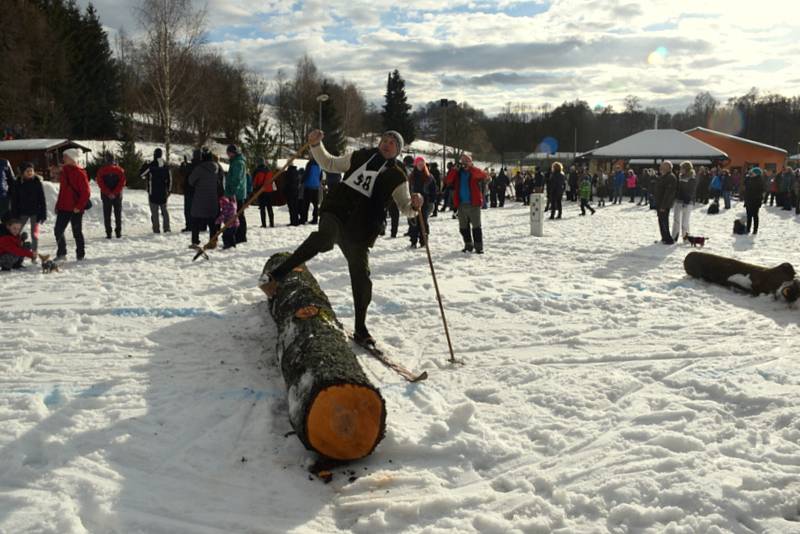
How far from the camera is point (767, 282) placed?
7055 millimetres

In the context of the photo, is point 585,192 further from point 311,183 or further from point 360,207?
point 360,207

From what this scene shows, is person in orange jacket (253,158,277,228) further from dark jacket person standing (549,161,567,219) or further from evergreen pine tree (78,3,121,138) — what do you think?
evergreen pine tree (78,3,121,138)

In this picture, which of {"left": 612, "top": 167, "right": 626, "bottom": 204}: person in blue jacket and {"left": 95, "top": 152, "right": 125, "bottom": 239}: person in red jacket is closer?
{"left": 95, "top": 152, "right": 125, "bottom": 239}: person in red jacket

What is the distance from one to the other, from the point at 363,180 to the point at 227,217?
Result: 6288mm

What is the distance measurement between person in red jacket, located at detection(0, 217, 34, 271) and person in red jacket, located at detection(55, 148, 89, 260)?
55 cm

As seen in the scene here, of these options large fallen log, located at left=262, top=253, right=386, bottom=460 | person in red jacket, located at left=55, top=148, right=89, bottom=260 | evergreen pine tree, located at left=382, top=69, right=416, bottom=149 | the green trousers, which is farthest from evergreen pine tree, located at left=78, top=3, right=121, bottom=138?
large fallen log, located at left=262, top=253, right=386, bottom=460

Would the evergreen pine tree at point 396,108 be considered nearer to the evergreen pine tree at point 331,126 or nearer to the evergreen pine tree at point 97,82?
the evergreen pine tree at point 331,126

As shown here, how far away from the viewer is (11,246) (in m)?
7.96

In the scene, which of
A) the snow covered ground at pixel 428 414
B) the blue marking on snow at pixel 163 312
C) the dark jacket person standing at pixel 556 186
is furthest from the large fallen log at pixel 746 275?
the dark jacket person standing at pixel 556 186

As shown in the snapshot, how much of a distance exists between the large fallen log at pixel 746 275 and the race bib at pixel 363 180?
4959mm

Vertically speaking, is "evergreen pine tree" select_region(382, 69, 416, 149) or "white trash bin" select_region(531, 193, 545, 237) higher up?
"evergreen pine tree" select_region(382, 69, 416, 149)

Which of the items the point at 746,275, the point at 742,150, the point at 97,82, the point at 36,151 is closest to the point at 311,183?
the point at 746,275

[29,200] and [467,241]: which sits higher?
[29,200]

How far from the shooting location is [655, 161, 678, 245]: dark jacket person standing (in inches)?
434
